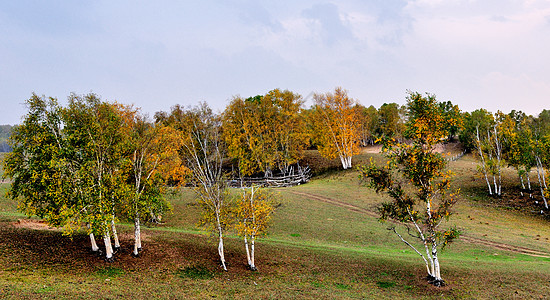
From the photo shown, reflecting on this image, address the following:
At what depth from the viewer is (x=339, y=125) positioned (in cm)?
6594

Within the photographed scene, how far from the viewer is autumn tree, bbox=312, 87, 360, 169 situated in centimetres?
6619

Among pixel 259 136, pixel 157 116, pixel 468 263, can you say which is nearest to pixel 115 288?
pixel 468 263

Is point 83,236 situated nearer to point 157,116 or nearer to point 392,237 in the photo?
point 392,237

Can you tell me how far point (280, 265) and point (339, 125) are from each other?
47801mm

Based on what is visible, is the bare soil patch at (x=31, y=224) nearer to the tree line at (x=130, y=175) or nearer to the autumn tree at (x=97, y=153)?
the tree line at (x=130, y=175)

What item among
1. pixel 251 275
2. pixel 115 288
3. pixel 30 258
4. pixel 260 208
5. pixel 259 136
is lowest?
pixel 251 275

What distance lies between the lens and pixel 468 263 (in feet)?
80.6

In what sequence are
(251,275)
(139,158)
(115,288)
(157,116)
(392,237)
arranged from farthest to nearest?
1. (157,116)
2. (392,237)
3. (139,158)
4. (251,275)
5. (115,288)

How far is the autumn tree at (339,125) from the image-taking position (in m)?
66.2

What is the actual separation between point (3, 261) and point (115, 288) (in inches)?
283

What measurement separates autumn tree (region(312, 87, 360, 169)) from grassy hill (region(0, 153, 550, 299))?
32151mm

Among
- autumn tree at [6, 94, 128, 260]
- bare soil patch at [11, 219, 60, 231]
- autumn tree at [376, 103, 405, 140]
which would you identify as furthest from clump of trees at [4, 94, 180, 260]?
autumn tree at [376, 103, 405, 140]

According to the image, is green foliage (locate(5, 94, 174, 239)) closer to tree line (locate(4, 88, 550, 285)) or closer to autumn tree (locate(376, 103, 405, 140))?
tree line (locate(4, 88, 550, 285))

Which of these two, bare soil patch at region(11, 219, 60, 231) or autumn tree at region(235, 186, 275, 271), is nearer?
autumn tree at region(235, 186, 275, 271)
